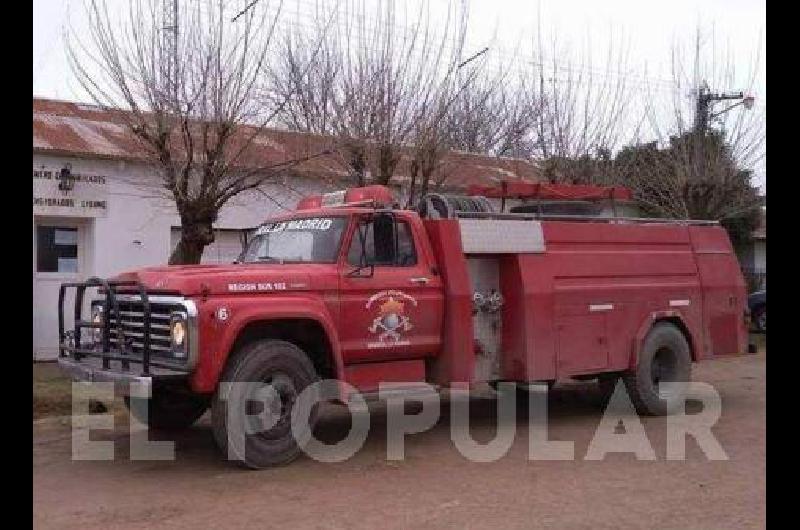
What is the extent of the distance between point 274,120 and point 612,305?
6.49 metres

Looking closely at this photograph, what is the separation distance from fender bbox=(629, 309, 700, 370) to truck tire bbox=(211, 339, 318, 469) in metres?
4.10

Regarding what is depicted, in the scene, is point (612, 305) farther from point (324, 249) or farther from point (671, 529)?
point (671, 529)

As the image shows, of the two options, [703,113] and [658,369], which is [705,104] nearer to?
[703,113]

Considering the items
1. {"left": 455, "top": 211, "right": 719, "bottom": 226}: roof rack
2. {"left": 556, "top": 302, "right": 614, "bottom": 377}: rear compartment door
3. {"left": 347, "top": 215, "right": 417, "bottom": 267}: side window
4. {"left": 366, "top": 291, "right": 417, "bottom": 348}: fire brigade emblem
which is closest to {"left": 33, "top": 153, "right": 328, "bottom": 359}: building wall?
{"left": 347, "top": 215, "right": 417, "bottom": 267}: side window

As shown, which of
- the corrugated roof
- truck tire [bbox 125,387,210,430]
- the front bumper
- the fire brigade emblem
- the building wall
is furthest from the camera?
the building wall

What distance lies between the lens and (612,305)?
382 inches

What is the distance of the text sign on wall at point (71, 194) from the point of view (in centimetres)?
1400

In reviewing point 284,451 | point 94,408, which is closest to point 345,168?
point 94,408

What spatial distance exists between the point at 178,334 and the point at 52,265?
27.9 ft

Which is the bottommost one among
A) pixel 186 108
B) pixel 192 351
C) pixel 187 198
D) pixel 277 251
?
pixel 192 351

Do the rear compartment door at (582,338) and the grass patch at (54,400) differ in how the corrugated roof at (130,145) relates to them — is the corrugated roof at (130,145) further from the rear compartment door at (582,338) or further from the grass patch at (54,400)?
the rear compartment door at (582,338)

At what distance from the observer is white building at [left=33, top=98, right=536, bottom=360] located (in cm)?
1405

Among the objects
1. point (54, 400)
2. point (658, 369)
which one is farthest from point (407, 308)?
point (54, 400)

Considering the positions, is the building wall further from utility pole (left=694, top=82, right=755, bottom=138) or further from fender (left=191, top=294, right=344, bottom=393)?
utility pole (left=694, top=82, right=755, bottom=138)
